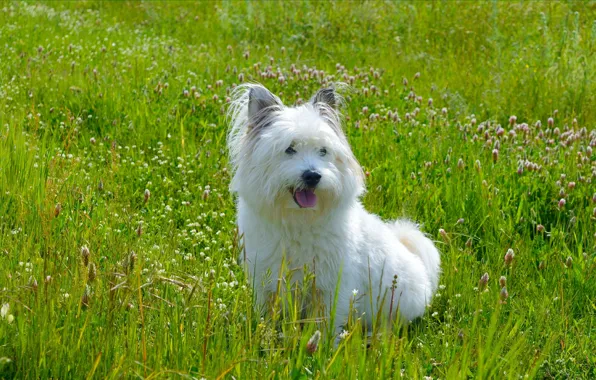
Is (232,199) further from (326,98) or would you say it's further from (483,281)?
(483,281)

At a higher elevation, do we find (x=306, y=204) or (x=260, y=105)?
(x=260, y=105)

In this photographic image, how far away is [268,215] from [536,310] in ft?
5.58

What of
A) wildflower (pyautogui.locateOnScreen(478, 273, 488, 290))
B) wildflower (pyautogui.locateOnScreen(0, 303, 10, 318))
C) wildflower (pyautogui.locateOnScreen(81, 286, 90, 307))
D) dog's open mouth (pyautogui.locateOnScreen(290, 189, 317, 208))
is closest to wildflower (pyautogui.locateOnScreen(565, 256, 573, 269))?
wildflower (pyautogui.locateOnScreen(478, 273, 488, 290))

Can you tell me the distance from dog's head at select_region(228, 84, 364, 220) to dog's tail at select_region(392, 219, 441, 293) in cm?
73

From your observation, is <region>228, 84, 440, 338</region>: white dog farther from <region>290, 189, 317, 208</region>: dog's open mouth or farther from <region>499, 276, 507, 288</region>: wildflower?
<region>499, 276, 507, 288</region>: wildflower

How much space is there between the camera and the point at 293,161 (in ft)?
15.0

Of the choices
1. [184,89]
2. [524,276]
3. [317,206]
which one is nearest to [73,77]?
[184,89]

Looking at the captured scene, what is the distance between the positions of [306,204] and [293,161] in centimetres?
28

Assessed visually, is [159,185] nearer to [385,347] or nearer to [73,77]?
[73,77]

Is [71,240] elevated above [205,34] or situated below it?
below

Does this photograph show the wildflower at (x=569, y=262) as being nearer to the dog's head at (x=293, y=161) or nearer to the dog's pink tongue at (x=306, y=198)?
the dog's head at (x=293, y=161)

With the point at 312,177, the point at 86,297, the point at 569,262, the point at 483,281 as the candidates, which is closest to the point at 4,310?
the point at 86,297

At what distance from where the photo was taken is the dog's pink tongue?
4.52m

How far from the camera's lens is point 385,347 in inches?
125
